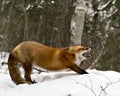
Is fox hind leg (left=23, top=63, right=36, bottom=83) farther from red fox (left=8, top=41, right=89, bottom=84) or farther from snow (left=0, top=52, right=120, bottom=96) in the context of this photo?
snow (left=0, top=52, right=120, bottom=96)

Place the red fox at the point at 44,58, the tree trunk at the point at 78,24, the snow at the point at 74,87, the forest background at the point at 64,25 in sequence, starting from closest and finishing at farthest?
the snow at the point at 74,87
the red fox at the point at 44,58
the tree trunk at the point at 78,24
the forest background at the point at 64,25

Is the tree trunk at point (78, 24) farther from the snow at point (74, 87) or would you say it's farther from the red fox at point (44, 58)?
the snow at point (74, 87)

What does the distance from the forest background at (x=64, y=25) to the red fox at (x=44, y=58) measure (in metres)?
3.57

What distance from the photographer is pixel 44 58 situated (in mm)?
6891

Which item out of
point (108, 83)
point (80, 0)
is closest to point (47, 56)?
point (108, 83)

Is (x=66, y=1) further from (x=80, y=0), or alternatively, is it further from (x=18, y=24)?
(x=18, y=24)

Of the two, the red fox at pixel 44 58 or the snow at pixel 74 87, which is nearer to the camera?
the snow at pixel 74 87

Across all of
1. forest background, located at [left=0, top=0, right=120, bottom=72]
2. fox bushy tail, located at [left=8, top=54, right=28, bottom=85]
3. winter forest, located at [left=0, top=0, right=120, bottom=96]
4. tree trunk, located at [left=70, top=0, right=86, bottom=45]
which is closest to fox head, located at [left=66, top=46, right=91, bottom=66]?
winter forest, located at [left=0, top=0, right=120, bottom=96]

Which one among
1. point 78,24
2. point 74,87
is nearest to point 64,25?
point 78,24

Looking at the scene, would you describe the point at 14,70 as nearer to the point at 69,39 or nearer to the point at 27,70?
the point at 27,70

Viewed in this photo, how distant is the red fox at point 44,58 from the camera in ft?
22.4

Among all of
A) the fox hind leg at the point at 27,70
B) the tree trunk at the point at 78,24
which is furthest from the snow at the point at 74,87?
the tree trunk at the point at 78,24

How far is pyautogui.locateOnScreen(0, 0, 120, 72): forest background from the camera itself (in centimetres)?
1192

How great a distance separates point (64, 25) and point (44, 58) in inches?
217
